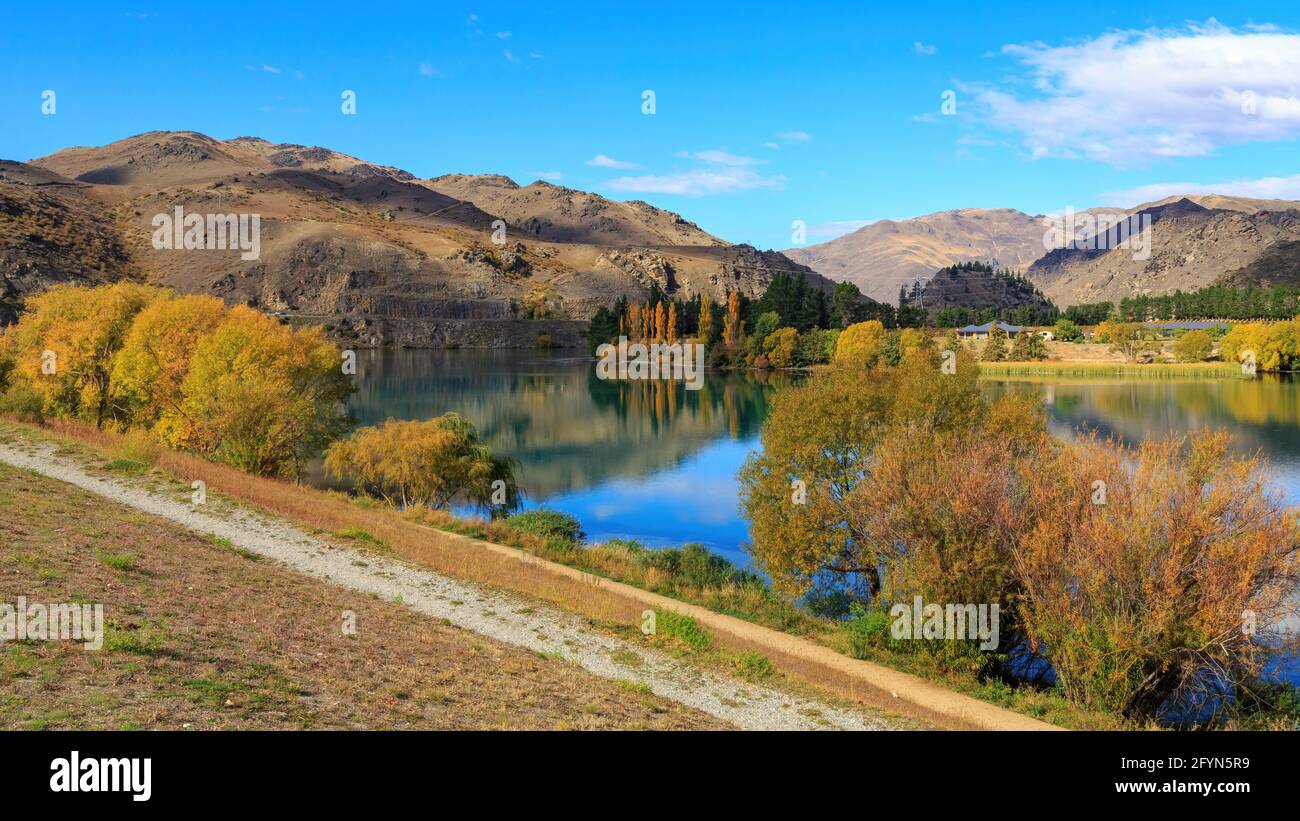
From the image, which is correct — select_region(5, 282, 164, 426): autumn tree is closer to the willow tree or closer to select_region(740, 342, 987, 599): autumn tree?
select_region(740, 342, 987, 599): autumn tree

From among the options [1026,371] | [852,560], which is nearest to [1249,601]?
[852,560]

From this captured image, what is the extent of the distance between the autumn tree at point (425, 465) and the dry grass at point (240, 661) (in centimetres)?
1899

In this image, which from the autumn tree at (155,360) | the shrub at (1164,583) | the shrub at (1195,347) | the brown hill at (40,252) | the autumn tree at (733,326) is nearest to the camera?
the shrub at (1164,583)

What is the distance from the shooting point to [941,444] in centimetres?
2623

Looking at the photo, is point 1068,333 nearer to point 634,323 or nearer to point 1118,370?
point 1118,370

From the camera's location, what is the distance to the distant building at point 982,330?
524 feet

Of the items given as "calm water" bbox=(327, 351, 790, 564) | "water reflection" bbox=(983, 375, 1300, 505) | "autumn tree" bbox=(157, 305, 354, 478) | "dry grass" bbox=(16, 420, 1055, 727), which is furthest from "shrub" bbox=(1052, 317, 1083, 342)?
"dry grass" bbox=(16, 420, 1055, 727)

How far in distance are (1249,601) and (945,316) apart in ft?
582

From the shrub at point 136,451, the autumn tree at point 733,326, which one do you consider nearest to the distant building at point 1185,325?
the autumn tree at point 733,326

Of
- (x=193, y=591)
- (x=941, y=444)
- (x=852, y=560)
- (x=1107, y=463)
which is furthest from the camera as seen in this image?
(x=852, y=560)

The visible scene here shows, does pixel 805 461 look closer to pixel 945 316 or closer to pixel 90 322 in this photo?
pixel 90 322

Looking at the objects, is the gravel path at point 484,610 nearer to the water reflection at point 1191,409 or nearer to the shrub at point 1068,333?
the water reflection at point 1191,409

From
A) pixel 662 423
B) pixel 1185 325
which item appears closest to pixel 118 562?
pixel 662 423

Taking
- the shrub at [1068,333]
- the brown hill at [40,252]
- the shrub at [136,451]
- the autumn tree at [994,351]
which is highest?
the brown hill at [40,252]
